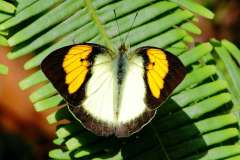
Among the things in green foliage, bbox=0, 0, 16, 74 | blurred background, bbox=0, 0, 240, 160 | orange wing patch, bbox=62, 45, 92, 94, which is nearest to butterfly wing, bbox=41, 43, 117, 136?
orange wing patch, bbox=62, 45, 92, 94

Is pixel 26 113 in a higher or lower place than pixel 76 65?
lower

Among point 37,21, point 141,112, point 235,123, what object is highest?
point 37,21

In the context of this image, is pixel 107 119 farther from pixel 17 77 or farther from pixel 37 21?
pixel 17 77

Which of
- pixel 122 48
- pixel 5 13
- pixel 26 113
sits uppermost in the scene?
pixel 5 13

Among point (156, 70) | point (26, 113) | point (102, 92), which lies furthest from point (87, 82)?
point (26, 113)

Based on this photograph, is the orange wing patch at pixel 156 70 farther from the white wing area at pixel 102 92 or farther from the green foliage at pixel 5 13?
the green foliage at pixel 5 13

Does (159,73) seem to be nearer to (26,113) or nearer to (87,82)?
(87,82)

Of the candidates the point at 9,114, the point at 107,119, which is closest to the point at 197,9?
the point at 107,119

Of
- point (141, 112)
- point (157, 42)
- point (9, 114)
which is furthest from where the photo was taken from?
point (9, 114)
